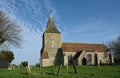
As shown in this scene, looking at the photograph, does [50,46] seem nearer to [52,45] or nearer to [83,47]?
[52,45]

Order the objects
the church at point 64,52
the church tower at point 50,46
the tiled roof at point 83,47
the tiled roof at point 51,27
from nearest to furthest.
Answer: the church at point 64,52 → the church tower at point 50,46 → the tiled roof at point 83,47 → the tiled roof at point 51,27

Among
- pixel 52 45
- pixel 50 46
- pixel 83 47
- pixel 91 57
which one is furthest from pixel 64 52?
pixel 91 57

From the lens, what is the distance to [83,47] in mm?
75375

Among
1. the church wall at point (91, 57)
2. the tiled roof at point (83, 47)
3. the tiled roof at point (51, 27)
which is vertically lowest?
the church wall at point (91, 57)

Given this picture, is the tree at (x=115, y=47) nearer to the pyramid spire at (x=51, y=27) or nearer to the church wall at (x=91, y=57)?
the church wall at (x=91, y=57)

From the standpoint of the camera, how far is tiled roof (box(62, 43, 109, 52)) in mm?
73594

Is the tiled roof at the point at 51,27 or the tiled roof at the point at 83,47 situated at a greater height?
the tiled roof at the point at 51,27

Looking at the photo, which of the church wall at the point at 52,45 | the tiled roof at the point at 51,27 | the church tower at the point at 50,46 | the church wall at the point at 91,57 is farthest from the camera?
the tiled roof at the point at 51,27

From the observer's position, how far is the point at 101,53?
247ft

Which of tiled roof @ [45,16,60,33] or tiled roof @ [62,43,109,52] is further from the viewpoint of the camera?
tiled roof @ [45,16,60,33]

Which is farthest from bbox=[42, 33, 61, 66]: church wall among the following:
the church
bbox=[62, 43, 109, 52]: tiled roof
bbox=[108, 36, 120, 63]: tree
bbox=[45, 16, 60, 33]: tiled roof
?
bbox=[108, 36, 120, 63]: tree

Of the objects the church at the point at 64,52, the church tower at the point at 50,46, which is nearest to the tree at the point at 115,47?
the church at the point at 64,52

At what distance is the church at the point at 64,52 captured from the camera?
71.4m

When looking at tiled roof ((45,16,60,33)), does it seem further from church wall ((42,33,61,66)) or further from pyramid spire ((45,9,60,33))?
church wall ((42,33,61,66))
